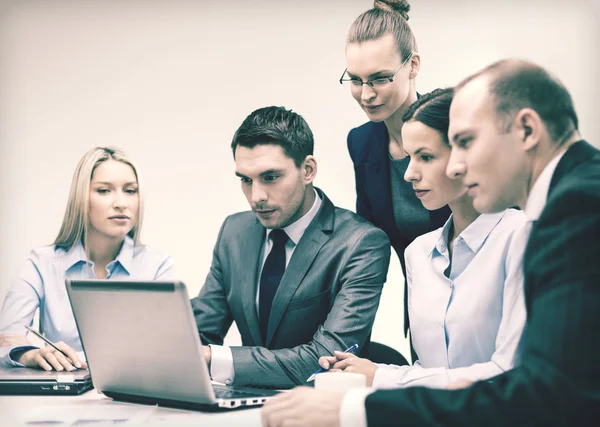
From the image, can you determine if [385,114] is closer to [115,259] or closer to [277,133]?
[277,133]

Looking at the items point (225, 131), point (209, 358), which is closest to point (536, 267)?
point (209, 358)

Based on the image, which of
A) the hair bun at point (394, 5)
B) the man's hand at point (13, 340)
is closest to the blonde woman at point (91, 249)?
the man's hand at point (13, 340)

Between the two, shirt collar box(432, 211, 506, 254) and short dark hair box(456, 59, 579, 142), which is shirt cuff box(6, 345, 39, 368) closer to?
shirt collar box(432, 211, 506, 254)

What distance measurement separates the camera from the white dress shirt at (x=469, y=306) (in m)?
1.77

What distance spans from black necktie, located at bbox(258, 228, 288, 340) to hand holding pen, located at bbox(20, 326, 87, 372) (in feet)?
1.97

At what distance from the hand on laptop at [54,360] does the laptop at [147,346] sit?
35 centimetres

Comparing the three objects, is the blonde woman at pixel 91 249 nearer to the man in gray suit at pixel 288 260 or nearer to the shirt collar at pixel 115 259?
the shirt collar at pixel 115 259

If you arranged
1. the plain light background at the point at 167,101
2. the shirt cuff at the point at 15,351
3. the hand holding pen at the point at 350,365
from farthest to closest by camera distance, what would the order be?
the plain light background at the point at 167,101 < the shirt cuff at the point at 15,351 < the hand holding pen at the point at 350,365

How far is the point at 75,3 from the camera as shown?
364 centimetres

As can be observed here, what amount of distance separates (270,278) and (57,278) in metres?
0.96

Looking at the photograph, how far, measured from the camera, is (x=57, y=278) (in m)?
2.93

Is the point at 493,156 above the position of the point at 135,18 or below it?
below

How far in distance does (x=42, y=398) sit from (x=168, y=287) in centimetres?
58

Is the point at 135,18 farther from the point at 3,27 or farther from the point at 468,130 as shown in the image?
the point at 468,130
